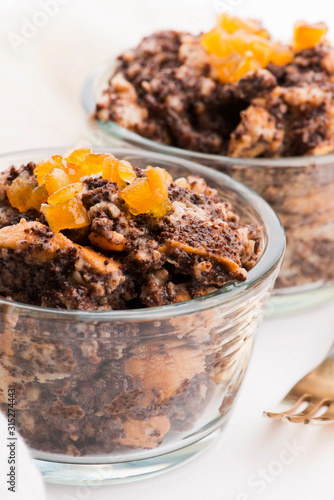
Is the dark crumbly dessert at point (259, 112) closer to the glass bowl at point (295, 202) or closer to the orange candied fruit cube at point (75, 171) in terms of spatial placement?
the glass bowl at point (295, 202)

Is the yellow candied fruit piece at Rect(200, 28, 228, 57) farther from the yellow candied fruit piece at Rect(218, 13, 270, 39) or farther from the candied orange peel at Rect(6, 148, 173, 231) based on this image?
the candied orange peel at Rect(6, 148, 173, 231)

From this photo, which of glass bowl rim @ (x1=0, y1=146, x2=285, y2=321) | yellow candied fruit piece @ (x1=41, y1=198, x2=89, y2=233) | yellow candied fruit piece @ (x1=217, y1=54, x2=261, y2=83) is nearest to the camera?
glass bowl rim @ (x1=0, y1=146, x2=285, y2=321)

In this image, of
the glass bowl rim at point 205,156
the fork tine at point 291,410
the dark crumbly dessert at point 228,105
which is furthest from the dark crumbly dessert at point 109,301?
the dark crumbly dessert at point 228,105

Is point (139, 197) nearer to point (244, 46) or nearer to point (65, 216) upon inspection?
point (65, 216)

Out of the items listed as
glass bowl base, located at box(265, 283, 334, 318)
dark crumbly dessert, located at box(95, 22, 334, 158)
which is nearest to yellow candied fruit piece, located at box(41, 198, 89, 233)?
dark crumbly dessert, located at box(95, 22, 334, 158)

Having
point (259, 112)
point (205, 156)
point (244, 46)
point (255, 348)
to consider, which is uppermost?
point (244, 46)

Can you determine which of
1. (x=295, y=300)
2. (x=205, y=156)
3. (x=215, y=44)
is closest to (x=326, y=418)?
(x=295, y=300)

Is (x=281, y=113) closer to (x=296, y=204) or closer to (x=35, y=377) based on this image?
(x=296, y=204)
